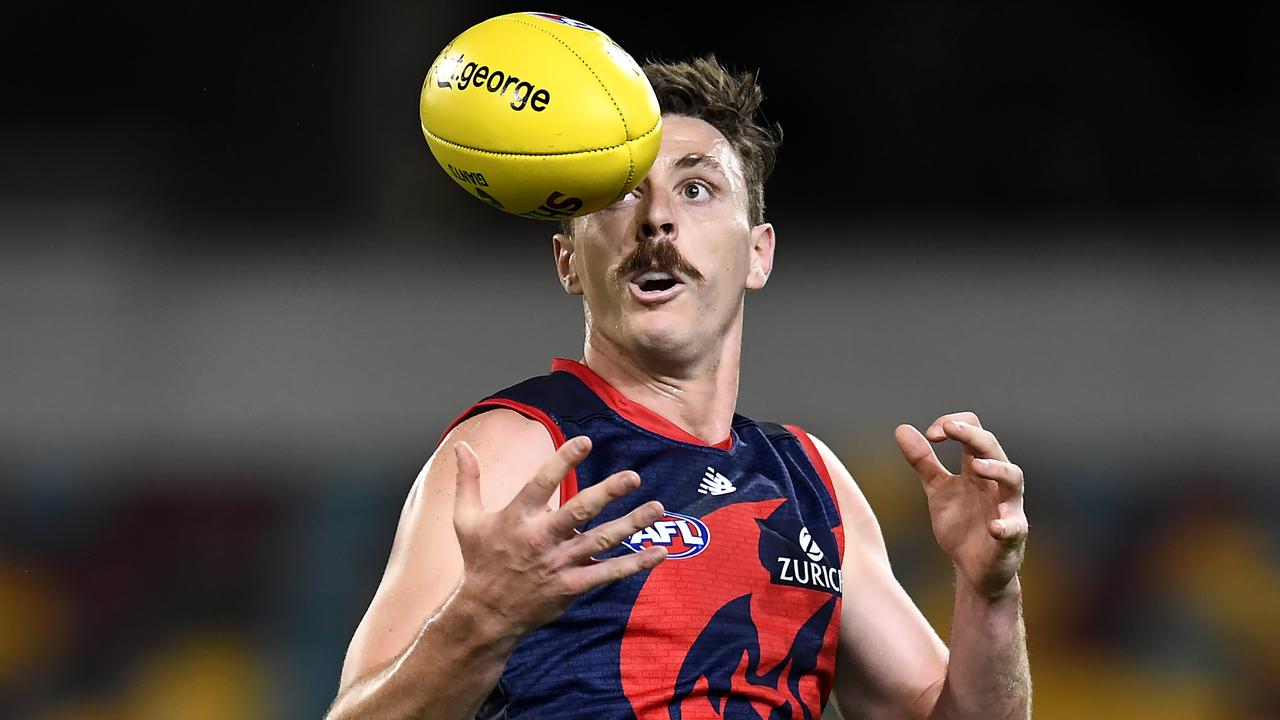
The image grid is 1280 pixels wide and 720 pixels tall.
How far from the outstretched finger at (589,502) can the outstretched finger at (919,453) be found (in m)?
0.94

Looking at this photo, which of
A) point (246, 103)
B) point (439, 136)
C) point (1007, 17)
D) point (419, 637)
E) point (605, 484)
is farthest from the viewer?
point (1007, 17)

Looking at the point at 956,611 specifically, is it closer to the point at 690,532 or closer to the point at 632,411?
the point at 690,532

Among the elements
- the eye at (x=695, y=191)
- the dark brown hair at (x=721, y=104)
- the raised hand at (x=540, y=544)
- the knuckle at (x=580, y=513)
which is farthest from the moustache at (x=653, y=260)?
the knuckle at (x=580, y=513)

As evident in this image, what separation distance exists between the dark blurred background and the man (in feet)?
10.7

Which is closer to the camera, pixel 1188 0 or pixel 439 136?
pixel 439 136

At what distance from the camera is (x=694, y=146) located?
125 inches

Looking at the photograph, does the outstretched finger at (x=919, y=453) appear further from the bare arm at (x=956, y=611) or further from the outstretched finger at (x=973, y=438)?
the outstretched finger at (x=973, y=438)

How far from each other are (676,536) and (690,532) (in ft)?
0.12

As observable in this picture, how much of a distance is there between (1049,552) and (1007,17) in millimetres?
2947

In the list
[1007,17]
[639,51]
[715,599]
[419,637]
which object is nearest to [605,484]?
[419,637]

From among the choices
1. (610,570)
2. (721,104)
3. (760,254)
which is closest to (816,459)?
(760,254)

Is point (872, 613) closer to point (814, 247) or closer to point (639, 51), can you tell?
point (814, 247)

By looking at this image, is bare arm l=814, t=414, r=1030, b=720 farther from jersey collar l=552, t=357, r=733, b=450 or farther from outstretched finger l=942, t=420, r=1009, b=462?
jersey collar l=552, t=357, r=733, b=450

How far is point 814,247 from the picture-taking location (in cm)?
698
